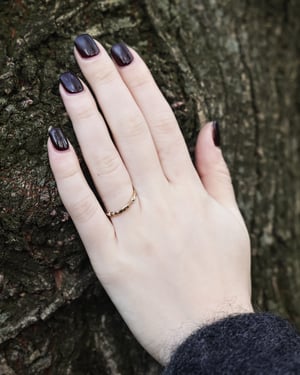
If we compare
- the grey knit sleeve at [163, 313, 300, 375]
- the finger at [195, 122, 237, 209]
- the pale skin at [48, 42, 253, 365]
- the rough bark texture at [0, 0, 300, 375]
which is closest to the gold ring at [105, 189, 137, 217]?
the pale skin at [48, 42, 253, 365]

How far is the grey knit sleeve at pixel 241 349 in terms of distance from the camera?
52.1 inches

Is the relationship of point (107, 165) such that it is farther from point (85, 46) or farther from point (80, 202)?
point (85, 46)

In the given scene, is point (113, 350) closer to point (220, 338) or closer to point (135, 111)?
point (220, 338)

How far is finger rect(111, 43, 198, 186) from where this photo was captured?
5.13 feet

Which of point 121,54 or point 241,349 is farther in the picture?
point 121,54

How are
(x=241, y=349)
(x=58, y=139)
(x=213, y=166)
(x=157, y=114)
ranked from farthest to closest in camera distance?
(x=213, y=166) → (x=157, y=114) → (x=58, y=139) → (x=241, y=349)

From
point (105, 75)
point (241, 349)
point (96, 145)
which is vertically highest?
point (105, 75)

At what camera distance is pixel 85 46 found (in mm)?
1523

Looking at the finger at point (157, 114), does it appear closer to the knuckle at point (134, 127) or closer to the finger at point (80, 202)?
the knuckle at point (134, 127)

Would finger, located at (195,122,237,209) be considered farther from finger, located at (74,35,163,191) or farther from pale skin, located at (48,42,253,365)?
finger, located at (74,35,163,191)

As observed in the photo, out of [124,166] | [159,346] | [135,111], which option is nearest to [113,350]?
[159,346]

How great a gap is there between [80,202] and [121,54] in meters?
0.43

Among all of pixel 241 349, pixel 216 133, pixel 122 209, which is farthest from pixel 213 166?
pixel 241 349

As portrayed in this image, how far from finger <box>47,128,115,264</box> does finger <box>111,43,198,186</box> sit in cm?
24
